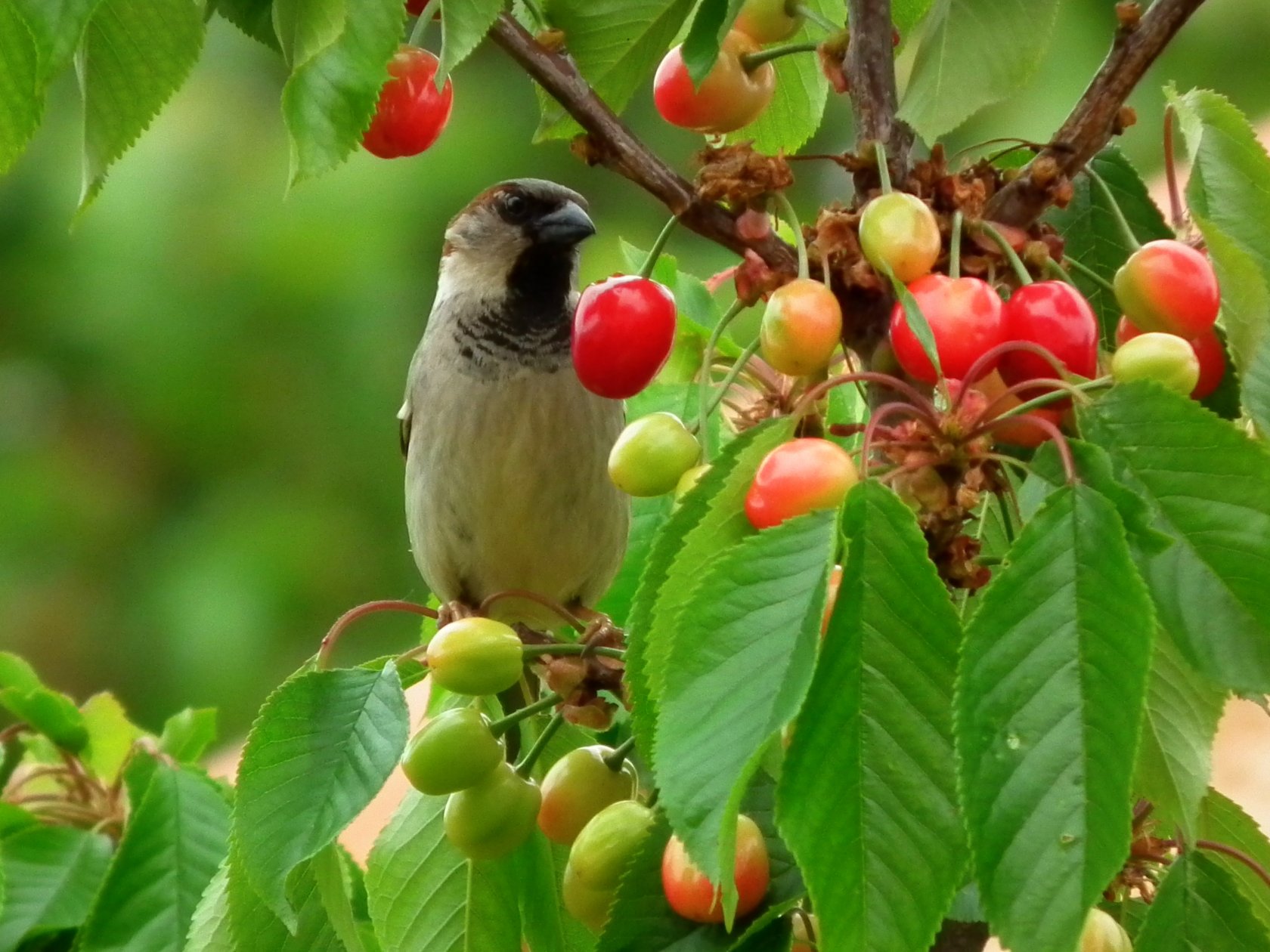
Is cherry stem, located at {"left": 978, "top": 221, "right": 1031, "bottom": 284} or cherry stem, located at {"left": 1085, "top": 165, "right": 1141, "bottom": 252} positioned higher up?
cherry stem, located at {"left": 1085, "top": 165, "right": 1141, "bottom": 252}

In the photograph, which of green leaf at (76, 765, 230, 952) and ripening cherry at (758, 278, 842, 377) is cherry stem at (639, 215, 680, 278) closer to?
ripening cherry at (758, 278, 842, 377)

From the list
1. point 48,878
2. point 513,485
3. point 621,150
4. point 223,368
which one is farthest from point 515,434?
point 223,368

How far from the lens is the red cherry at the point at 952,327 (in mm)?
826

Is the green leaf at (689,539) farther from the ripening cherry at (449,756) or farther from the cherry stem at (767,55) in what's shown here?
the cherry stem at (767,55)

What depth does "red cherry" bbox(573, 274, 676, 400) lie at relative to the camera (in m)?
0.96

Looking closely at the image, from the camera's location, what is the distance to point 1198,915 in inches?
33.8

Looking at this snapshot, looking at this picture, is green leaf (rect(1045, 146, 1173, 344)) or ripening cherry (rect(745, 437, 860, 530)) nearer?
ripening cherry (rect(745, 437, 860, 530))

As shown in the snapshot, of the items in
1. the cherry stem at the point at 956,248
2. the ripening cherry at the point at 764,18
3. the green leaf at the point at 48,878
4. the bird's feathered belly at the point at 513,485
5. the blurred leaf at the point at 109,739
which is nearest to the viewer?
the cherry stem at the point at 956,248

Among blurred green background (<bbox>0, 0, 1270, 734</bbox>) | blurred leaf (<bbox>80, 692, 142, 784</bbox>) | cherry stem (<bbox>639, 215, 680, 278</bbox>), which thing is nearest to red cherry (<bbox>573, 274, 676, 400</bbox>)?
cherry stem (<bbox>639, 215, 680, 278</bbox>)

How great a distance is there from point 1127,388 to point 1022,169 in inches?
10.4

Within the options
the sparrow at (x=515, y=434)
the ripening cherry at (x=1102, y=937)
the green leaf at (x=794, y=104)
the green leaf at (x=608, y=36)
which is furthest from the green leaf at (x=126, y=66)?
the sparrow at (x=515, y=434)

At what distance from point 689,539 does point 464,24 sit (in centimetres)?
31

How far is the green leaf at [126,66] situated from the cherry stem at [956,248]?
16.5 inches

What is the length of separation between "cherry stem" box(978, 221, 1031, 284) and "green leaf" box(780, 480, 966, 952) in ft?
0.78
